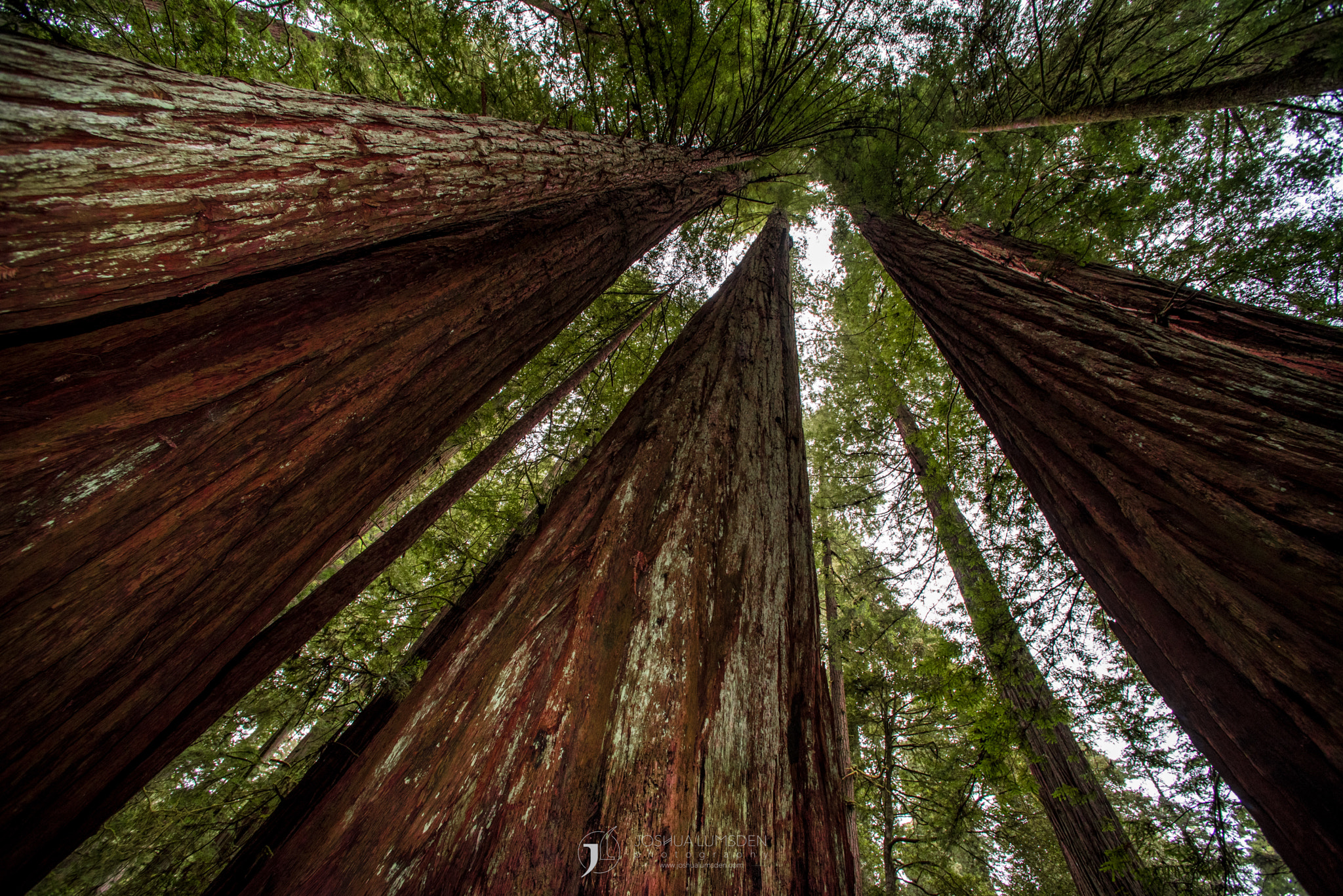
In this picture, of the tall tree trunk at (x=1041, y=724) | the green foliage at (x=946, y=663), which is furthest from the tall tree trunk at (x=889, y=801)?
the tall tree trunk at (x=1041, y=724)

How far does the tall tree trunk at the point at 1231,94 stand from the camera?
213 cm

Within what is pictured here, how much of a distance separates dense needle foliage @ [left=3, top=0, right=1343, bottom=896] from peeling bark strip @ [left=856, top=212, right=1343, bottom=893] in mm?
1135

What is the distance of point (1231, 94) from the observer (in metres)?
2.67

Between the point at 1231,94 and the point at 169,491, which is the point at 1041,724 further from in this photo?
the point at 1231,94

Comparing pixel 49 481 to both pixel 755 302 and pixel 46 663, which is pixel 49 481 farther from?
pixel 755 302

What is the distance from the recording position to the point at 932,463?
11.6 ft

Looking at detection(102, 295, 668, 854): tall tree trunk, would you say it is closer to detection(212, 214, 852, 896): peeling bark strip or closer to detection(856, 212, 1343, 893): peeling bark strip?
detection(212, 214, 852, 896): peeling bark strip

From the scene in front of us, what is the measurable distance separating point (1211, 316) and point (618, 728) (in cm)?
314

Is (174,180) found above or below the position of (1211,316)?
below

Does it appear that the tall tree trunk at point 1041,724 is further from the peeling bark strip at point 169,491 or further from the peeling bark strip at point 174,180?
the peeling bark strip at point 174,180

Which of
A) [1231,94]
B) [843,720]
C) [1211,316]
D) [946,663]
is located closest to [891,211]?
[1231,94]

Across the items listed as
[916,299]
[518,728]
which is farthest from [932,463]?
[518,728]

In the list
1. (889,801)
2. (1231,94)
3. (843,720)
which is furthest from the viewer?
(843,720)

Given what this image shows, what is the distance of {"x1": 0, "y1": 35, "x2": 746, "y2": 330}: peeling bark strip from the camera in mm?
812
